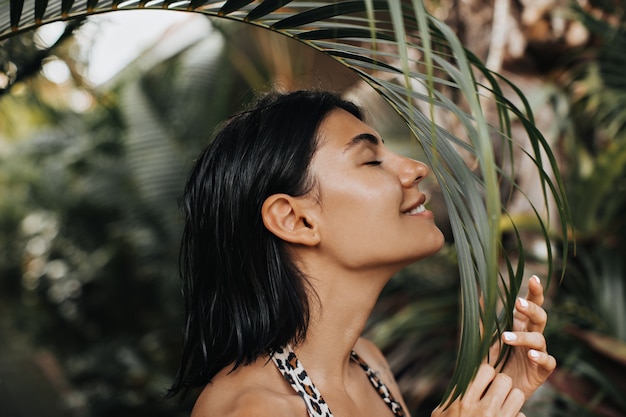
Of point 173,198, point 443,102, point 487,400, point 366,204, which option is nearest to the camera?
point 443,102

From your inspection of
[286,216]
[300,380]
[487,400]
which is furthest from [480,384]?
[286,216]

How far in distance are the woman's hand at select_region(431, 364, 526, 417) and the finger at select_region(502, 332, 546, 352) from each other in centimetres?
7

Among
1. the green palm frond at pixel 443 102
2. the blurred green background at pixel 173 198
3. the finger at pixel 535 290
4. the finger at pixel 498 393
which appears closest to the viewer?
the green palm frond at pixel 443 102

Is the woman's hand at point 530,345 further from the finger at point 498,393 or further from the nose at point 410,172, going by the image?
the nose at point 410,172

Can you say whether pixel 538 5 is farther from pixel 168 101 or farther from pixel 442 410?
pixel 168 101

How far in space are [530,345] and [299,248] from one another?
504mm

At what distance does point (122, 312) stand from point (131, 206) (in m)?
1.55

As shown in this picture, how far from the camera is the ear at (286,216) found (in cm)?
141

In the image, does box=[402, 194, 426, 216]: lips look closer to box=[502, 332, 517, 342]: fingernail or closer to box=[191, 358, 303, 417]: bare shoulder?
box=[502, 332, 517, 342]: fingernail

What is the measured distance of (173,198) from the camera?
4691 mm

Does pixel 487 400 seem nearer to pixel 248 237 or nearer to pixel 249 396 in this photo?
pixel 249 396

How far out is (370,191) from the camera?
54.4 inches

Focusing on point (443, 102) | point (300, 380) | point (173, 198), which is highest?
point (443, 102)

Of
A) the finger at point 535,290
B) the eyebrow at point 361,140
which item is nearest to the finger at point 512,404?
the finger at point 535,290
